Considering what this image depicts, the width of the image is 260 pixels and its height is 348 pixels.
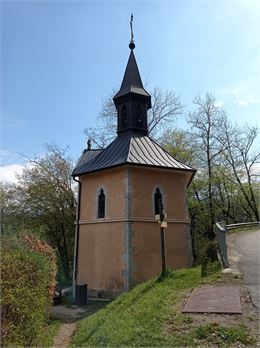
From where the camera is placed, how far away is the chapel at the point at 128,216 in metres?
14.0

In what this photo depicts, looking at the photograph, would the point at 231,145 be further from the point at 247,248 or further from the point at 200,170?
the point at 247,248

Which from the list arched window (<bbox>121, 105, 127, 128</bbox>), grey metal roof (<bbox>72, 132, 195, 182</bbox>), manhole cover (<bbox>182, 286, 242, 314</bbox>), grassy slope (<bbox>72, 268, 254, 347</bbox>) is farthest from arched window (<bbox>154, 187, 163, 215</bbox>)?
manhole cover (<bbox>182, 286, 242, 314</bbox>)

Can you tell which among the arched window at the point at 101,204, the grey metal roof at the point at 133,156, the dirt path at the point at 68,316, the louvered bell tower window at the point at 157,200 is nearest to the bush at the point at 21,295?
the dirt path at the point at 68,316

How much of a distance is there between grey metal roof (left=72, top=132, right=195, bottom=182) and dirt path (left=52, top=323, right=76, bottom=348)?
284 inches

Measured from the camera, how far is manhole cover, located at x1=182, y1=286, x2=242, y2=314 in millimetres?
6364

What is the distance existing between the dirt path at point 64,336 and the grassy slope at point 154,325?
0.30 meters

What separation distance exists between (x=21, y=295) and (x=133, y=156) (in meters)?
9.86

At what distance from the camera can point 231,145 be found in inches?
1106

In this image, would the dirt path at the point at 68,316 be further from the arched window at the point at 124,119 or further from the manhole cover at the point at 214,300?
the arched window at the point at 124,119

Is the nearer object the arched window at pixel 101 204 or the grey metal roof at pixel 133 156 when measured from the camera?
the grey metal roof at pixel 133 156

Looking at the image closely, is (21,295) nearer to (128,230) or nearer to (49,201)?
(128,230)

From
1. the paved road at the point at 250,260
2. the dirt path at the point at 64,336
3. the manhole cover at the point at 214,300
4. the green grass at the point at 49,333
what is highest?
the paved road at the point at 250,260

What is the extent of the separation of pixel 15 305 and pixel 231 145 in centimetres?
2535

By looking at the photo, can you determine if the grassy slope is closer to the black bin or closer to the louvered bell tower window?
the black bin
